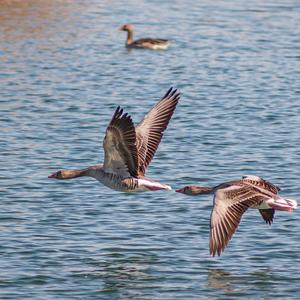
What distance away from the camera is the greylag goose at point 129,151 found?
58.5 ft

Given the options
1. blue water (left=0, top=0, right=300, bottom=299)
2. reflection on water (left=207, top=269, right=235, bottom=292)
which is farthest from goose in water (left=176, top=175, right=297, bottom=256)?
blue water (left=0, top=0, right=300, bottom=299)

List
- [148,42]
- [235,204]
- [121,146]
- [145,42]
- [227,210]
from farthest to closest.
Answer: [145,42]
[148,42]
[121,146]
[235,204]
[227,210]

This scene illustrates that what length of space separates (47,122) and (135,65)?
383 inches

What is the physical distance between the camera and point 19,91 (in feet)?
109

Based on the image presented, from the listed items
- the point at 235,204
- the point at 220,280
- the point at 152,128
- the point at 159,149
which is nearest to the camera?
the point at 235,204

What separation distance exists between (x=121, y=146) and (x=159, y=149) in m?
8.10

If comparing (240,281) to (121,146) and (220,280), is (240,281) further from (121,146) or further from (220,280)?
(121,146)

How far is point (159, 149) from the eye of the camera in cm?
2636

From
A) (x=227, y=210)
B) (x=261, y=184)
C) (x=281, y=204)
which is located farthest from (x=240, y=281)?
(x=261, y=184)

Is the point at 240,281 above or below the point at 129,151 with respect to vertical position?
below

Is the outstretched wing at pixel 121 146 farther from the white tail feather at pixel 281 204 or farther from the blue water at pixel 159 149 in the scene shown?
the white tail feather at pixel 281 204

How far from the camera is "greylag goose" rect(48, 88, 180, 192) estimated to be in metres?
17.8

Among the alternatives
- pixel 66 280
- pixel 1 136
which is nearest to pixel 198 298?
pixel 66 280

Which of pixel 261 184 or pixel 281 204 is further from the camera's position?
pixel 261 184
